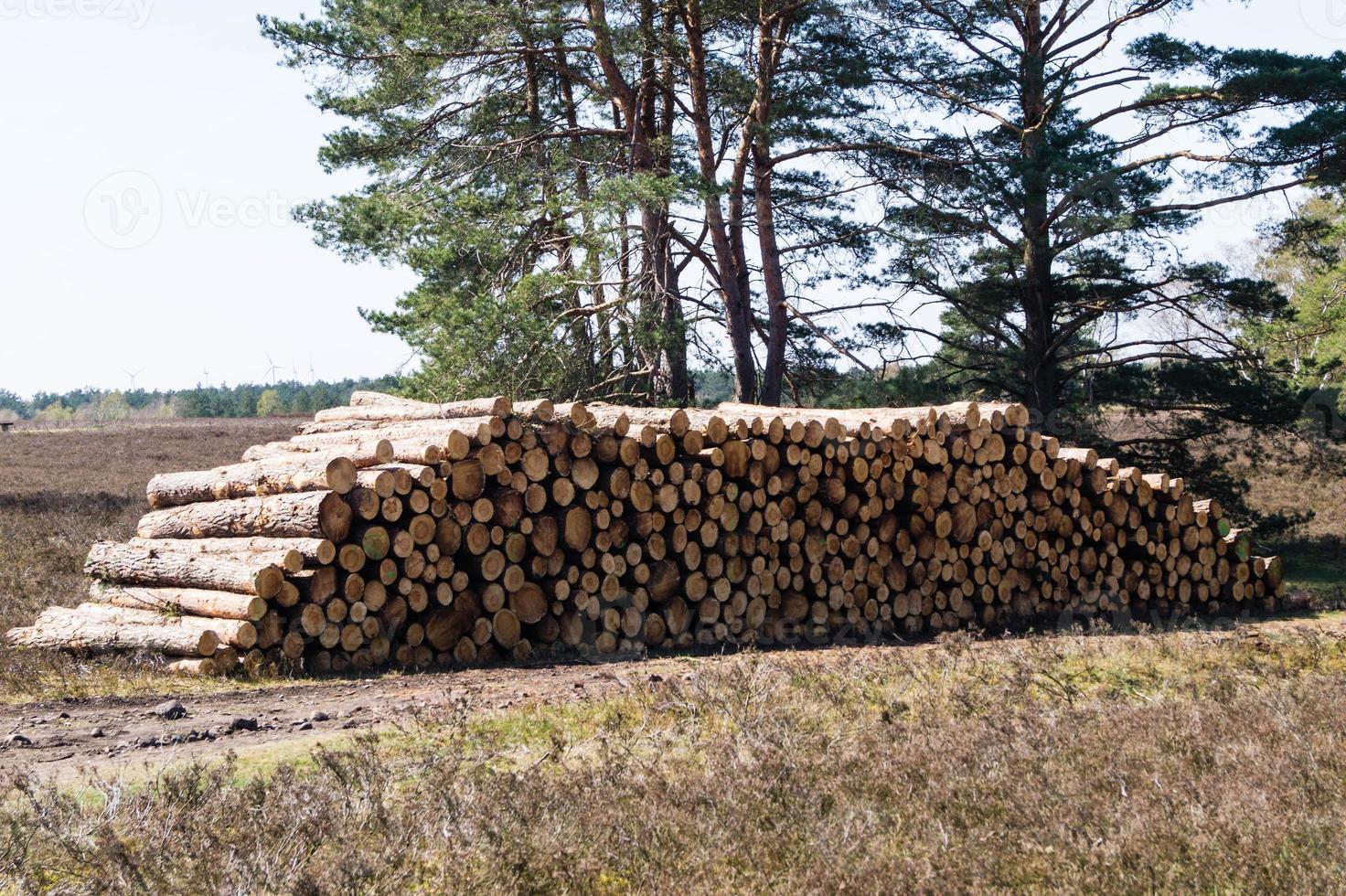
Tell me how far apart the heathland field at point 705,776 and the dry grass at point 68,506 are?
119 mm

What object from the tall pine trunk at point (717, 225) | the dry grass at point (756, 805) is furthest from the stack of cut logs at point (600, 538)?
the tall pine trunk at point (717, 225)

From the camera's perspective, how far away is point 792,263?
18.7 meters

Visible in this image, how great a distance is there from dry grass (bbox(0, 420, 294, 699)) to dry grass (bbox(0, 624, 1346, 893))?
3651 millimetres

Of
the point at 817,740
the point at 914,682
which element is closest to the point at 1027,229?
the point at 914,682

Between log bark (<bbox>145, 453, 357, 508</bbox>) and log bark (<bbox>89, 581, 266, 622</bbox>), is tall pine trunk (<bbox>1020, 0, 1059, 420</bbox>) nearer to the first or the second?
log bark (<bbox>145, 453, 357, 508</bbox>)

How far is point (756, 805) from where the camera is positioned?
461 cm

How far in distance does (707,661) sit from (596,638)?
1.36 meters

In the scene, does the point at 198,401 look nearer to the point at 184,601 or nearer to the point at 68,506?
the point at 68,506

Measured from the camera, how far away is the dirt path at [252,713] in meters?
6.10

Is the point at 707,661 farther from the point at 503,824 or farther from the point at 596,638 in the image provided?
the point at 503,824

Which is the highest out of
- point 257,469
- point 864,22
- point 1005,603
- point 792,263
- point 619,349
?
point 864,22

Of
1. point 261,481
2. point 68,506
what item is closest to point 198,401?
point 68,506

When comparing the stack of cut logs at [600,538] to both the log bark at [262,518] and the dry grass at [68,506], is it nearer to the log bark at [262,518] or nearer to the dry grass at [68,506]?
the log bark at [262,518]

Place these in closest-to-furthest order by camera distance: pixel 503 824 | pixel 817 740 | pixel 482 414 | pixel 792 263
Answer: pixel 503 824 → pixel 817 740 → pixel 482 414 → pixel 792 263
